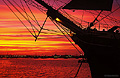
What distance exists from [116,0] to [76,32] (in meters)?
4.50

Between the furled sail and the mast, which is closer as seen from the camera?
the mast

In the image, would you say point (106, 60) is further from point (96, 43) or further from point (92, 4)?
point (92, 4)

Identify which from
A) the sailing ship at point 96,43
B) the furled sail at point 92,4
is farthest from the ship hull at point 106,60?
the furled sail at point 92,4

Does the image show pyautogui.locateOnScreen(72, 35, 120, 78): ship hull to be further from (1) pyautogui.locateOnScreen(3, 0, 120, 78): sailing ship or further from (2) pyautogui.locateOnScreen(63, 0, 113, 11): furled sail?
(2) pyautogui.locateOnScreen(63, 0, 113, 11): furled sail

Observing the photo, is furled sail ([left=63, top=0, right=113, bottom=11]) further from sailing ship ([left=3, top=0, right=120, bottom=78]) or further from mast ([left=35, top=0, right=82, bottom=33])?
mast ([left=35, top=0, right=82, bottom=33])

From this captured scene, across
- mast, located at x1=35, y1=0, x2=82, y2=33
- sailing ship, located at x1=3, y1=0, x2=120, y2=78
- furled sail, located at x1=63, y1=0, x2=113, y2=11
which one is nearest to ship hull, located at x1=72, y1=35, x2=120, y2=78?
sailing ship, located at x1=3, y1=0, x2=120, y2=78

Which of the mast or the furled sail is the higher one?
the furled sail

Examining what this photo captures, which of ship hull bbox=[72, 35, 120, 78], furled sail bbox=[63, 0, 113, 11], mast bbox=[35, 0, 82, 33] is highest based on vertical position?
furled sail bbox=[63, 0, 113, 11]

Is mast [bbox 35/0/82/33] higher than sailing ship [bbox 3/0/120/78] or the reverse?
higher

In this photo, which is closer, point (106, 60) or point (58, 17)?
point (106, 60)

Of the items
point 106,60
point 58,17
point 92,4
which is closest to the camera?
point 106,60

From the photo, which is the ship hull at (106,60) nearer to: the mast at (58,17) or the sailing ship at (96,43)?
the sailing ship at (96,43)

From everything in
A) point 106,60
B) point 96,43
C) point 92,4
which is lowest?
point 106,60

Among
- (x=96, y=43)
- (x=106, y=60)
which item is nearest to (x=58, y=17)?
(x=96, y=43)
